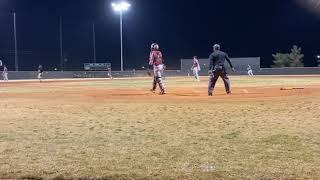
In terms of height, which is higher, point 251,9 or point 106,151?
point 251,9

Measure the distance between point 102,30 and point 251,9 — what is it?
18.7 meters

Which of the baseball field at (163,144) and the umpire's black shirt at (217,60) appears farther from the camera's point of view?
the umpire's black shirt at (217,60)

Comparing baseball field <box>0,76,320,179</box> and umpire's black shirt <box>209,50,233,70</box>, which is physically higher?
umpire's black shirt <box>209,50,233,70</box>

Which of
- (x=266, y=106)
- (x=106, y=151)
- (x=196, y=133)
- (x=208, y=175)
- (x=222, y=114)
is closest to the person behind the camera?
(x=208, y=175)

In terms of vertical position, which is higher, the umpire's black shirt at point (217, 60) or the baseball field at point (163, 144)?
the umpire's black shirt at point (217, 60)

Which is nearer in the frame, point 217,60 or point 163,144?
point 163,144

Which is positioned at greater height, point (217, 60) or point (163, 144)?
point (217, 60)

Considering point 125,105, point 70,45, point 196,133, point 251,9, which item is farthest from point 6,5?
point 196,133

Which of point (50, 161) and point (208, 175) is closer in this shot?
point (208, 175)

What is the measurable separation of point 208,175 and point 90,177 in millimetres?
1272

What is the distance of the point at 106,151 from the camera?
7.29 meters

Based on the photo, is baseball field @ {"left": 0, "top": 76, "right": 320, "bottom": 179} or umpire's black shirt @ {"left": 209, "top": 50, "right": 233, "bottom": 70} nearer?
baseball field @ {"left": 0, "top": 76, "right": 320, "bottom": 179}

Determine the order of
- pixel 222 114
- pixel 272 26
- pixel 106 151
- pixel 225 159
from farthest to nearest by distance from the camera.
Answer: pixel 272 26 → pixel 222 114 → pixel 106 151 → pixel 225 159

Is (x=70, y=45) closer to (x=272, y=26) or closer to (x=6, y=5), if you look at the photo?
(x=6, y=5)
